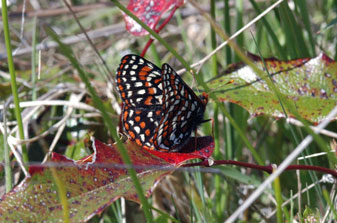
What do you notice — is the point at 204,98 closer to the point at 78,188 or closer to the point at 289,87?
the point at 289,87

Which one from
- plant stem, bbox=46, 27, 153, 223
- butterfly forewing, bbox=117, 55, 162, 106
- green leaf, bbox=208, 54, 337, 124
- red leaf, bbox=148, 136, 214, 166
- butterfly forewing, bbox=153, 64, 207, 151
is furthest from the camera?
butterfly forewing, bbox=117, 55, 162, 106

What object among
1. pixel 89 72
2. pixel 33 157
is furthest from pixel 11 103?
pixel 89 72

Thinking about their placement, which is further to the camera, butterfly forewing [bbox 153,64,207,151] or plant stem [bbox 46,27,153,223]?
butterfly forewing [bbox 153,64,207,151]

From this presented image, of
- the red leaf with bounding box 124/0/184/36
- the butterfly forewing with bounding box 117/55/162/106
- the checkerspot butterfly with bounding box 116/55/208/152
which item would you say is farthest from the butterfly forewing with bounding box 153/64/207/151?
the red leaf with bounding box 124/0/184/36

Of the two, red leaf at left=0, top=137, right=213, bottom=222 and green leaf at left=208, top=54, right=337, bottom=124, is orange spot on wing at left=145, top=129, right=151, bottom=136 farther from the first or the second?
red leaf at left=0, top=137, right=213, bottom=222

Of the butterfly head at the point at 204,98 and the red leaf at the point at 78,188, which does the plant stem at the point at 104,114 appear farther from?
the butterfly head at the point at 204,98

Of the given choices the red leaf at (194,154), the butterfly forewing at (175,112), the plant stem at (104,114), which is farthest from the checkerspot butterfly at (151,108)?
the plant stem at (104,114)
